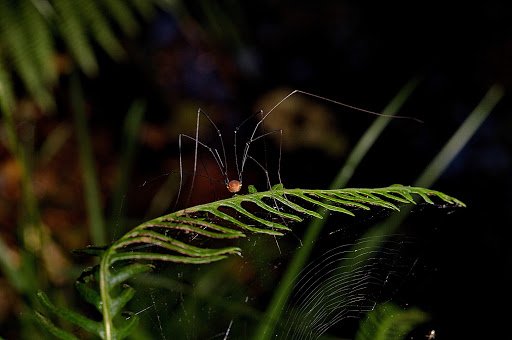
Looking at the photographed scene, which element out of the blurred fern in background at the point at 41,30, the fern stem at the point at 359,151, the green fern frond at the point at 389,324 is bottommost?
the green fern frond at the point at 389,324

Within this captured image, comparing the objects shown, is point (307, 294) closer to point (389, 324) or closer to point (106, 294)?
point (389, 324)

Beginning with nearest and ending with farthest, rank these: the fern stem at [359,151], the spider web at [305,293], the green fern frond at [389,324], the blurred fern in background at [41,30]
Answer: the green fern frond at [389,324] < the spider web at [305,293] < the fern stem at [359,151] < the blurred fern in background at [41,30]

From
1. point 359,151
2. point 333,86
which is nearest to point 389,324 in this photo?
point 359,151

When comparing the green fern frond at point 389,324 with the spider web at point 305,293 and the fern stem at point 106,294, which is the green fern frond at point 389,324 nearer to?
the spider web at point 305,293

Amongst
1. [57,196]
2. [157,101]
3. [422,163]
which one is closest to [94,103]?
[157,101]

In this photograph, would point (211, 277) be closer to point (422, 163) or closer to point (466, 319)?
point (466, 319)

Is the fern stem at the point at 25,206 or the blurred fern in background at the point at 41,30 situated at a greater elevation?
the blurred fern in background at the point at 41,30

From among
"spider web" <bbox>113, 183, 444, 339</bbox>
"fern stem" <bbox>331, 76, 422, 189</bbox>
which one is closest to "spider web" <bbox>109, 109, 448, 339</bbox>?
"spider web" <bbox>113, 183, 444, 339</bbox>

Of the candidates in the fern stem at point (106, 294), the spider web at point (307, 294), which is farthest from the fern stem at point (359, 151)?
the fern stem at point (106, 294)

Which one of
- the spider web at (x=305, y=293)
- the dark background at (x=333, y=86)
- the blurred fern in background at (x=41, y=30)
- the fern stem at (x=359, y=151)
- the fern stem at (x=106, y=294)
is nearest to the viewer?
the fern stem at (x=106, y=294)
